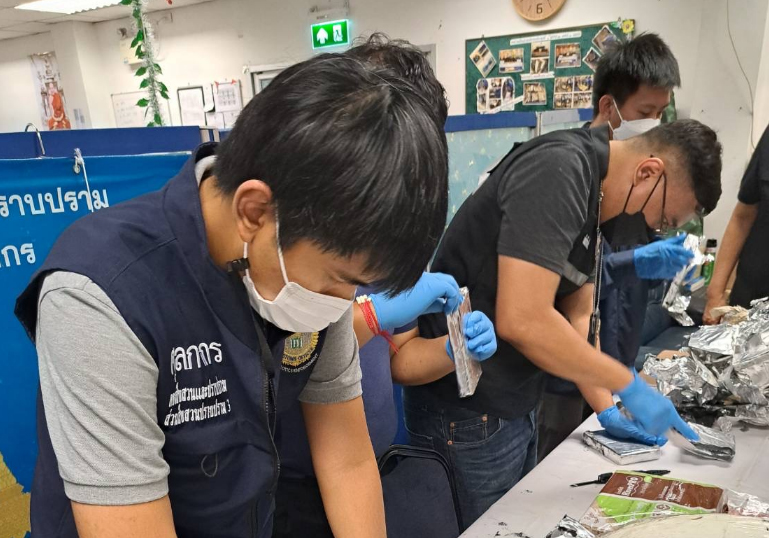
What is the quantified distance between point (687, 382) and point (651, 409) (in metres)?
0.31

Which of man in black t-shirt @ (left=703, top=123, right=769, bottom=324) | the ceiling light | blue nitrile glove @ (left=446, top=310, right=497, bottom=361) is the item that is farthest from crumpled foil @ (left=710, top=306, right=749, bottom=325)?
the ceiling light

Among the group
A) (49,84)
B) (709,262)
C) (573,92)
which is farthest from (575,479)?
(49,84)

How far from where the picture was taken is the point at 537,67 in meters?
3.90

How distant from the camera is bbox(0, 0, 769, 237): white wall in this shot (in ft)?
10.3

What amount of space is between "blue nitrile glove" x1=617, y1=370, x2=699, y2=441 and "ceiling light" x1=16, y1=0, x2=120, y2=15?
219 inches

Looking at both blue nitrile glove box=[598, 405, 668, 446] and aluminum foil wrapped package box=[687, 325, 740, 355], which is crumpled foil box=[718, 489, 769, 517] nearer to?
blue nitrile glove box=[598, 405, 668, 446]

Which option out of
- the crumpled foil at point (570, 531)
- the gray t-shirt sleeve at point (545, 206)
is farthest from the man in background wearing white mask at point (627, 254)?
the crumpled foil at point (570, 531)

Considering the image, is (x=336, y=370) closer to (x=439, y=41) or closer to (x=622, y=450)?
(x=622, y=450)

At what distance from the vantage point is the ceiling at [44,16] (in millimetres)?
5173

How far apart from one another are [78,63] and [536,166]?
652 cm

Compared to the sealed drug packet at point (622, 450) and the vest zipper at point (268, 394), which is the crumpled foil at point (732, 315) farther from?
the vest zipper at point (268, 394)

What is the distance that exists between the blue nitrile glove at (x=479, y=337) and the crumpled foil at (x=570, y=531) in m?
0.33

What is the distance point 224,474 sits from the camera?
61cm

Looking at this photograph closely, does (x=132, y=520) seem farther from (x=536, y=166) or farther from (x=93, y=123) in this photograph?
(x=93, y=123)
